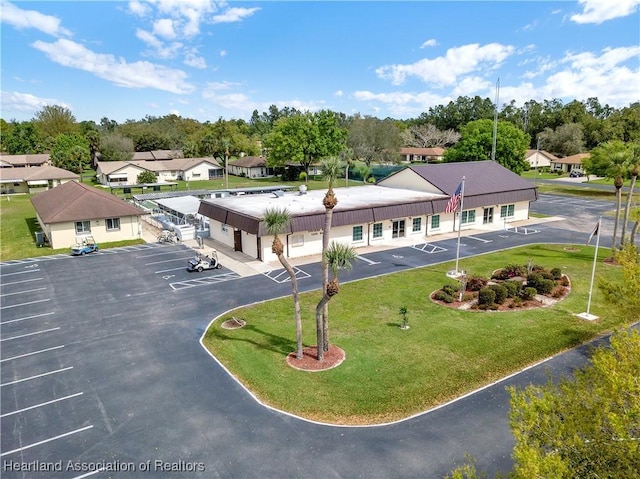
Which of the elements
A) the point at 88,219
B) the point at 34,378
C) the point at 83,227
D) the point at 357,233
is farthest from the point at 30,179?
the point at 34,378

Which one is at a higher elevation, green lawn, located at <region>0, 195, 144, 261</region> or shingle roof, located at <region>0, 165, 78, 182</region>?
shingle roof, located at <region>0, 165, 78, 182</region>

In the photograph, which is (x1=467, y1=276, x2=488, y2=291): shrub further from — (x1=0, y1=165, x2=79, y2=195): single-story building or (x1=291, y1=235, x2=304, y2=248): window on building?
(x1=0, y1=165, x2=79, y2=195): single-story building

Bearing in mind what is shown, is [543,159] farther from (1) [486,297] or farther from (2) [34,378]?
(2) [34,378]

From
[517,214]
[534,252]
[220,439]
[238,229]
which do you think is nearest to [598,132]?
[517,214]

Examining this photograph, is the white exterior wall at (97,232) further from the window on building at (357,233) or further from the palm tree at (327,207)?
the palm tree at (327,207)

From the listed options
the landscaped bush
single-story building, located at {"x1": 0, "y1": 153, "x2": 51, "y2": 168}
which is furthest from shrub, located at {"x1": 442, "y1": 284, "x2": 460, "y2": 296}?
single-story building, located at {"x1": 0, "y1": 153, "x2": 51, "y2": 168}

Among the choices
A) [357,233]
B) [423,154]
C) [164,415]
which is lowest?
[164,415]

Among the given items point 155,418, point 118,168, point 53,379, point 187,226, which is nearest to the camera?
point 155,418

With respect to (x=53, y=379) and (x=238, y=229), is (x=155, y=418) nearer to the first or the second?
(x=53, y=379)
